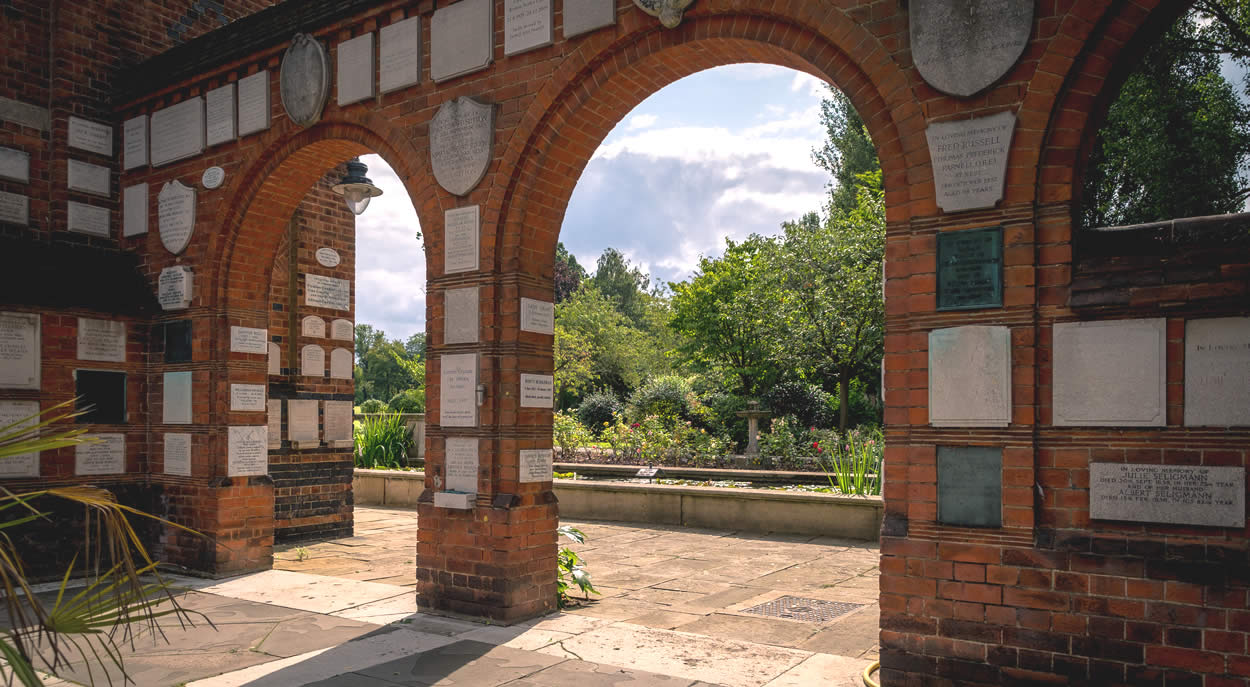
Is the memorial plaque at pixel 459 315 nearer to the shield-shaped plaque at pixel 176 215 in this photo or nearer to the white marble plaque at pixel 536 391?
the white marble plaque at pixel 536 391

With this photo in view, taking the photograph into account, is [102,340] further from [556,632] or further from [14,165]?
[556,632]

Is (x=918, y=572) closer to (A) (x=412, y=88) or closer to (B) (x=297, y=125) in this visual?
(A) (x=412, y=88)

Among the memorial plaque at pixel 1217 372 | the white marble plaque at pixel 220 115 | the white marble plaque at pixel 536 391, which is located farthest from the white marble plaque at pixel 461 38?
the memorial plaque at pixel 1217 372

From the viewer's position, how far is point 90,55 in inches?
347

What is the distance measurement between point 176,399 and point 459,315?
3758 millimetres

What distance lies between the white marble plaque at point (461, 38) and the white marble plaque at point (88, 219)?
4.48 metres

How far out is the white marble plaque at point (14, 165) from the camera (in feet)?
26.9

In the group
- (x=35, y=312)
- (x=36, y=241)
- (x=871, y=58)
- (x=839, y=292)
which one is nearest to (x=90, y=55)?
(x=36, y=241)

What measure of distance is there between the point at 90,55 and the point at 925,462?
29.5ft

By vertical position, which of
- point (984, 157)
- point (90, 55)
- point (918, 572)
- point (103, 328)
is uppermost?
point (90, 55)

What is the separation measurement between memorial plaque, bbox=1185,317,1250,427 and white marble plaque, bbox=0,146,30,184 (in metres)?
9.63

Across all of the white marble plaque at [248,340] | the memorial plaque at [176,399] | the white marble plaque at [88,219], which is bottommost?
the memorial plaque at [176,399]

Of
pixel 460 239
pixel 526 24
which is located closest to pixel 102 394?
pixel 460 239

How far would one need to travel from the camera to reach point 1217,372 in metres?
3.95
